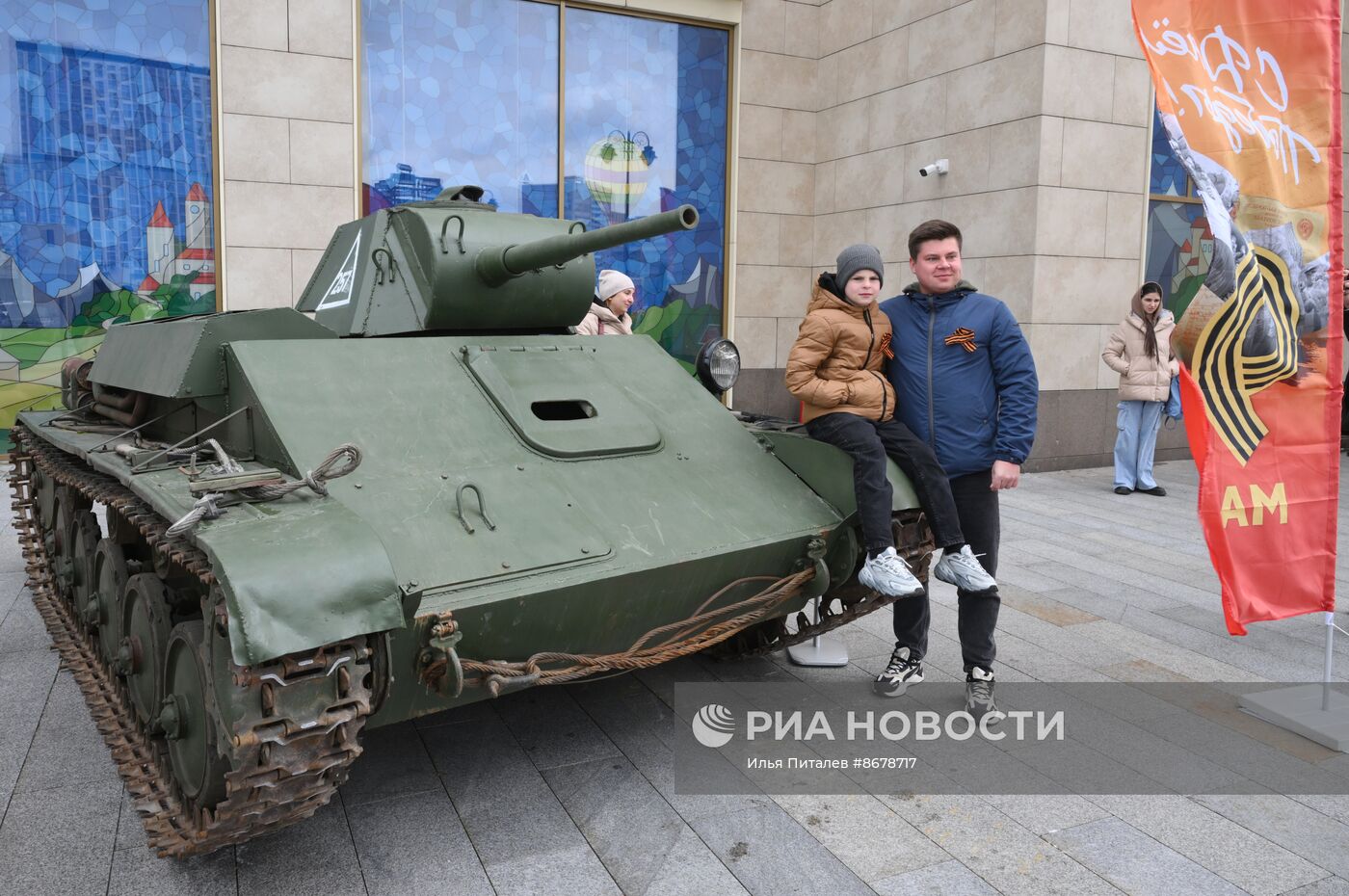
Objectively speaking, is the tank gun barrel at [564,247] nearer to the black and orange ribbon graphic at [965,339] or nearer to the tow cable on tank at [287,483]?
the black and orange ribbon graphic at [965,339]

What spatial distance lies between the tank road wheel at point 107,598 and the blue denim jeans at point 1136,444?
8.69m

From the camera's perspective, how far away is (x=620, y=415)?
445cm

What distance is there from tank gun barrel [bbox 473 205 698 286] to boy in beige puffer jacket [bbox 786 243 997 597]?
29.4 inches

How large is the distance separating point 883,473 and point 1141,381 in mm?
6825

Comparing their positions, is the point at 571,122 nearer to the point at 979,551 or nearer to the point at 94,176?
the point at 94,176

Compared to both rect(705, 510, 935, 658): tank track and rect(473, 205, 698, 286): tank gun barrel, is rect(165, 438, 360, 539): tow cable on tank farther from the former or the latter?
rect(705, 510, 935, 658): tank track

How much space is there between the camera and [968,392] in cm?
431

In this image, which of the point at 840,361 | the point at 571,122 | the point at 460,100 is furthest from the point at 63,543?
the point at 571,122

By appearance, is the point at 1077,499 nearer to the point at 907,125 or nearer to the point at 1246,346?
the point at 907,125

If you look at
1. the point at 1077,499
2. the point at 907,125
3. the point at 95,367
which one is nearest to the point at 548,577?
the point at 95,367

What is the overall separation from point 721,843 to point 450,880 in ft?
2.84

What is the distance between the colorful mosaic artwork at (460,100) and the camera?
35.5 ft

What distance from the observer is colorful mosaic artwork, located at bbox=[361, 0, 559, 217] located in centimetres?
1082

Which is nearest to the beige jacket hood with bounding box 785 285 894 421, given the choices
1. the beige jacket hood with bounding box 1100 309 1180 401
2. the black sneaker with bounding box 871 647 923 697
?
the black sneaker with bounding box 871 647 923 697
